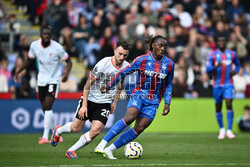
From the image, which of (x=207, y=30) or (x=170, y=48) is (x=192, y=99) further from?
(x=207, y=30)

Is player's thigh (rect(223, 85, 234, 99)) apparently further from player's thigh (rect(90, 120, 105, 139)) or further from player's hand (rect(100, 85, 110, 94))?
player's hand (rect(100, 85, 110, 94))

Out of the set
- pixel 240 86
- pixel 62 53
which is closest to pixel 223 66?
pixel 240 86

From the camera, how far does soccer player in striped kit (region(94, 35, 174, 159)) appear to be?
884 centimetres

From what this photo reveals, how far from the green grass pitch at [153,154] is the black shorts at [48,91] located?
1.16 m

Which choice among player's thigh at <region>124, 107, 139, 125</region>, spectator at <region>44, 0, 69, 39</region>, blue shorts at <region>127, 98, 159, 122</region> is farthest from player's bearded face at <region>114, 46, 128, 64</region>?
spectator at <region>44, 0, 69, 39</region>

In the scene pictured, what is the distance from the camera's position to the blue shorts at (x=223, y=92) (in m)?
14.2

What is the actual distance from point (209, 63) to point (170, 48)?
4.71 meters

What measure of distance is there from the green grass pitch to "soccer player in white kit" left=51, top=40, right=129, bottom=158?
438 mm

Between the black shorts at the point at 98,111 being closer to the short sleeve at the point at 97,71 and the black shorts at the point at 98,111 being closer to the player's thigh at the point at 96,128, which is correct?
the player's thigh at the point at 96,128

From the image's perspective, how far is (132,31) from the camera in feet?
63.3

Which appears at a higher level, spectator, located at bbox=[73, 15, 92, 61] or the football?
spectator, located at bbox=[73, 15, 92, 61]

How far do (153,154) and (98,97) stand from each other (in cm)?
162

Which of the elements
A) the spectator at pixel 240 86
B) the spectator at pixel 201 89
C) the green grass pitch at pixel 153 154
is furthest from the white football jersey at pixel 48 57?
the spectator at pixel 240 86

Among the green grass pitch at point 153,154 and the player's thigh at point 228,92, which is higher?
the player's thigh at point 228,92
